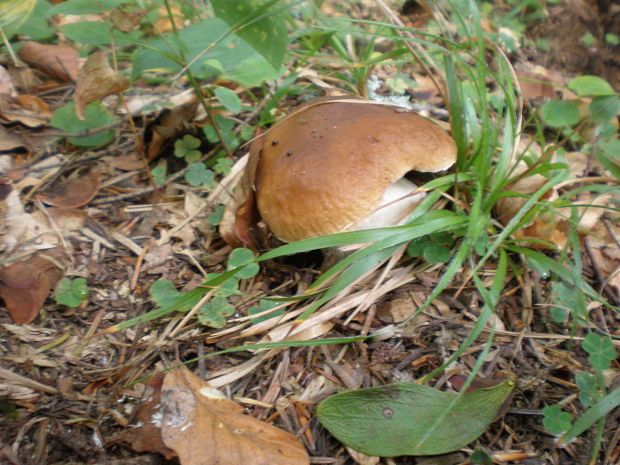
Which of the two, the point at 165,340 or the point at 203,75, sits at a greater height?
the point at 203,75

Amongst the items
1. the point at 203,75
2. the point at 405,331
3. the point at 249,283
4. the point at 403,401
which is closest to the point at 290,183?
the point at 249,283

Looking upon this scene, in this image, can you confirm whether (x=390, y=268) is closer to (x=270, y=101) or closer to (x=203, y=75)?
(x=270, y=101)

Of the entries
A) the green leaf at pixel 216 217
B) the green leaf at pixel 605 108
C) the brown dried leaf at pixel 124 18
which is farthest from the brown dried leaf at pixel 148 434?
the green leaf at pixel 605 108

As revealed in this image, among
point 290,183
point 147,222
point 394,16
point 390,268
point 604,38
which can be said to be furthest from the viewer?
point 604,38

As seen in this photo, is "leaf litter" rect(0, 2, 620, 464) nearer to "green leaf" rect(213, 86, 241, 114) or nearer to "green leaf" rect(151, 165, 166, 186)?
"green leaf" rect(151, 165, 166, 186)

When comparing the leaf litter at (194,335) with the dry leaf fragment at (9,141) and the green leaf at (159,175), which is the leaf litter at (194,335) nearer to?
the green leaf at (159,175)

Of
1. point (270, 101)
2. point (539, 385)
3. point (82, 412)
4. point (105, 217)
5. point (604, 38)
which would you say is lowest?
point (82, 412)

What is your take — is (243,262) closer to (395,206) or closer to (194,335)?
(194,335)
